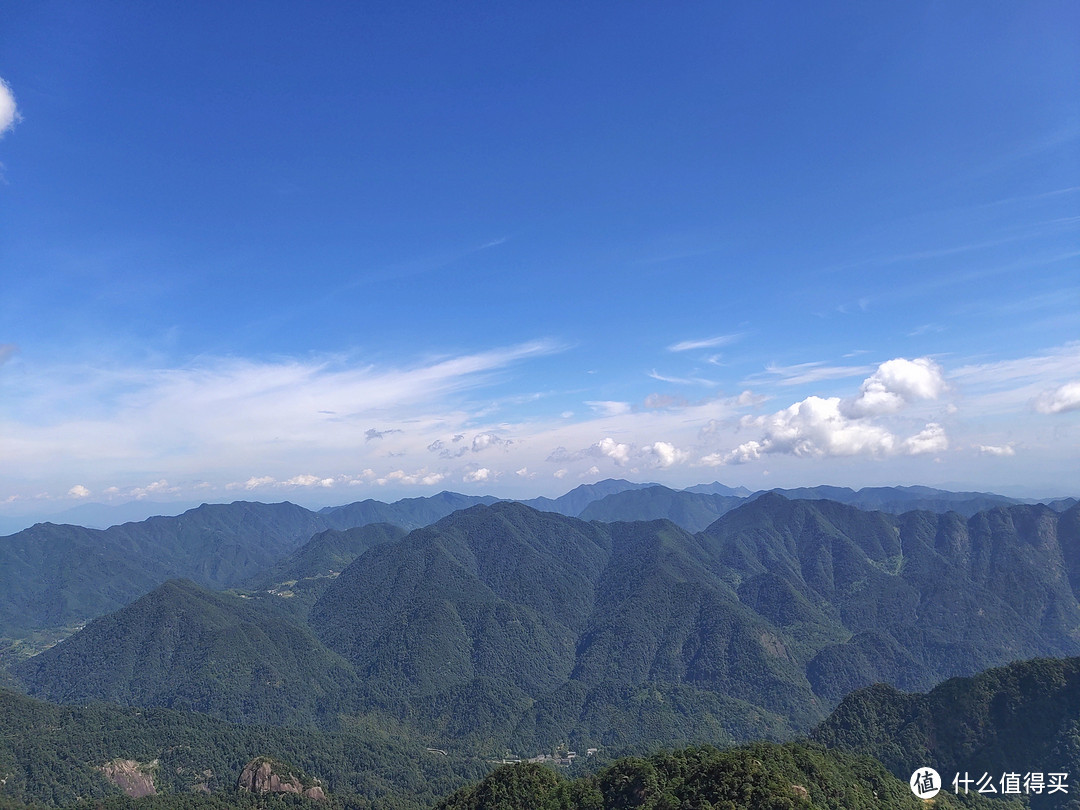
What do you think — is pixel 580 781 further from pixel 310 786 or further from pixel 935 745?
pixel 935 745


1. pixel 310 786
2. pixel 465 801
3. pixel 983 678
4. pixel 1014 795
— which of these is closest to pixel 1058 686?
pixel 983 678

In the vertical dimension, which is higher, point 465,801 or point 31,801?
point 465,801

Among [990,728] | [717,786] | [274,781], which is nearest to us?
[717,786]

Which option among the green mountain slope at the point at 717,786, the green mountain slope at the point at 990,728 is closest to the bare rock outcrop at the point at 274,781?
the green mountain slope at the point at 717,786

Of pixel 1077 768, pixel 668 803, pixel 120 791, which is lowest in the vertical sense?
pixel 120 791

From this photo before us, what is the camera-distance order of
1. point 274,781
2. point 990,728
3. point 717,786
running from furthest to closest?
1. point 274,781
2. point 990,728
3. point 717,786

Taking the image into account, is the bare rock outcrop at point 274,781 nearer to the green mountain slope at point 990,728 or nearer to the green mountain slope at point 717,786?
the green mountain slope at point 717,786

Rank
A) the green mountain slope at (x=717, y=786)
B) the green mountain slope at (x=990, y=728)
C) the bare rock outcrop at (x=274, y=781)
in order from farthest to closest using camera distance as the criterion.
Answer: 1. the bare rock outcrop at (x=274, y=781)
2. the green mountain slope at (x=990, y=728)
3. the green mountain slope at (x=717, y=786)

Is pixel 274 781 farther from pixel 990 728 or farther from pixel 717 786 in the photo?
pixel 990 728

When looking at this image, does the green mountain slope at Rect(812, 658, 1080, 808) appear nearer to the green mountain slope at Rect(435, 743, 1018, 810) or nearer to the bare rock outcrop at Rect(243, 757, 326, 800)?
the green mountain slope at Rect(435, 743, 1018, 810)

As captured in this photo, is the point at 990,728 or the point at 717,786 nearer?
the point at 717,786

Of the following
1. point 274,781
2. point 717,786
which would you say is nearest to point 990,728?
point 717,786
